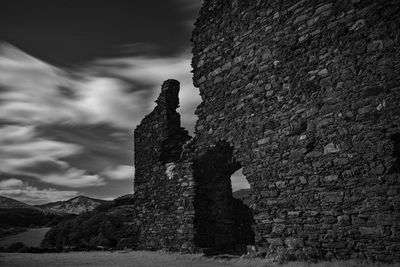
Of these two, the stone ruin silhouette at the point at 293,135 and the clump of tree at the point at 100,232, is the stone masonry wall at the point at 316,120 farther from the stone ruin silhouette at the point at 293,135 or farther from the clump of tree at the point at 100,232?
the clump of tree at the point at 100,232

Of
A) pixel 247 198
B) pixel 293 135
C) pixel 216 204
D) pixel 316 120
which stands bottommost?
pixel 216 204

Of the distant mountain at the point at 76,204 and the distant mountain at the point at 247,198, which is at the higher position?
Result: the distant mountain at the point at 76,204

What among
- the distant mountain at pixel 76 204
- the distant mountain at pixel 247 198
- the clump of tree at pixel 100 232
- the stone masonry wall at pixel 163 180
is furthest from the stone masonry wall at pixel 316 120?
the distant mountain at pixel 76 204

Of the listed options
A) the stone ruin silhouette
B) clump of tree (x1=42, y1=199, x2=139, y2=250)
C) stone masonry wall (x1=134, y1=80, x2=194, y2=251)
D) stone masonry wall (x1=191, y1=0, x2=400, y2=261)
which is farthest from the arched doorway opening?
clump of tree (x1=42, y1=199, x2=139, y2=250)

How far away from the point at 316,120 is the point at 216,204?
13.4ft

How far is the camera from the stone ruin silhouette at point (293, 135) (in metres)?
5.27

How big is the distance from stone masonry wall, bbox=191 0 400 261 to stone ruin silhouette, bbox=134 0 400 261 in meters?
0.02

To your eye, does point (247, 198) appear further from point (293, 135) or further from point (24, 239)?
point (24, 239)

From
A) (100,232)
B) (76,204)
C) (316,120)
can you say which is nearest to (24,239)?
(100,232)

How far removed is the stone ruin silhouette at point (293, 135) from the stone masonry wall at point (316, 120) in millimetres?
21

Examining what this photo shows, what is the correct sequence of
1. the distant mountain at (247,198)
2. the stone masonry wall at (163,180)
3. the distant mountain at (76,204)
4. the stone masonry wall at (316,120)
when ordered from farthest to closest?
the distant mountain at (76,204) → the stone masonry wall at (163,180) → the distant mountain at (247,198) → the stone masonry wall at (316,120)

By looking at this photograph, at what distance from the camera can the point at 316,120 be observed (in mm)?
6152

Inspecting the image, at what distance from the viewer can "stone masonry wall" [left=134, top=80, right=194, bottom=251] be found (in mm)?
8898

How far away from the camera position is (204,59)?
29.1 ft
